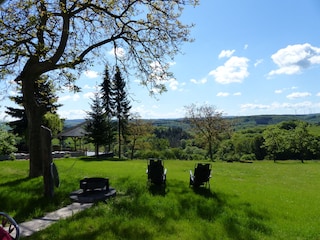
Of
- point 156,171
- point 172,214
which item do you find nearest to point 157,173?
point 156,171

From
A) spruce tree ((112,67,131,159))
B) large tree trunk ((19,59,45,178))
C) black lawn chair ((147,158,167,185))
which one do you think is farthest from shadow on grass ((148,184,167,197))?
spruce tree ((112,67,131,159))

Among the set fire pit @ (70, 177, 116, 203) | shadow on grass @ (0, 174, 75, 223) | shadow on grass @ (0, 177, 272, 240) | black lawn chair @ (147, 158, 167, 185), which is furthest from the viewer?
black lawn chair @ (147, 158, 167, 185)

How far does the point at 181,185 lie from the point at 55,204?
503 centimetres

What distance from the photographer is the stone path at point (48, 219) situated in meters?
6.41

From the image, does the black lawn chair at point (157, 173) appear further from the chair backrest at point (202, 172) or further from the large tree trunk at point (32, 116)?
the large tree trunk at point (32, 116)

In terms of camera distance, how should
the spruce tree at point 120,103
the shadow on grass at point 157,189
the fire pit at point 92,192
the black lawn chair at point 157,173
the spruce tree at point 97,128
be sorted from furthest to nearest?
the spruce tree at point 120,103
the spruce tree at point 97,128
the black lawn chair at point 157,173
the shadow on grass at point 157,189
the fire pit at point 92,192

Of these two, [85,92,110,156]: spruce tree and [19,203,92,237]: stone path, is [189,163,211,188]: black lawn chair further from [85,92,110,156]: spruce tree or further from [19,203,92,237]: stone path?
[85,92,110,156]: spruce tree

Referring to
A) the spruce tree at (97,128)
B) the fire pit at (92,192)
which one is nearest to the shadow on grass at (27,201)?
the fire pit at (92,192)

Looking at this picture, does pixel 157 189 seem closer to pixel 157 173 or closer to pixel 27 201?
pixel 157 173

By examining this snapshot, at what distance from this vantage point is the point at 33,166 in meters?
13.5

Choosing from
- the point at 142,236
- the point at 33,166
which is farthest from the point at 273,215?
the point at 33,166

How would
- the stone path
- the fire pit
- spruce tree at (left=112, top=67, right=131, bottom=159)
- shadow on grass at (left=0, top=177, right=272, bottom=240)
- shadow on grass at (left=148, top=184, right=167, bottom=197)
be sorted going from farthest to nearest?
1. spruce tree at (left=112, top=67, right=131, bottom=159)
2. shadow on grass at (left=148, top=184, right=167, bottom=197)
3. the fire pit
4. the stone path
5. shadow on grass at (left=0, top=177, right=272, bottom=240)

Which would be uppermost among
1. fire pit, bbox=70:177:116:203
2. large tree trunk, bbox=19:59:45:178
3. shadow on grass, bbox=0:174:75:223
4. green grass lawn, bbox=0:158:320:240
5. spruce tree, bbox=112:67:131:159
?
spruce tree, bbox=112:67:131:159

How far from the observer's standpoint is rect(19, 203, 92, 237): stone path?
6.41 metres
